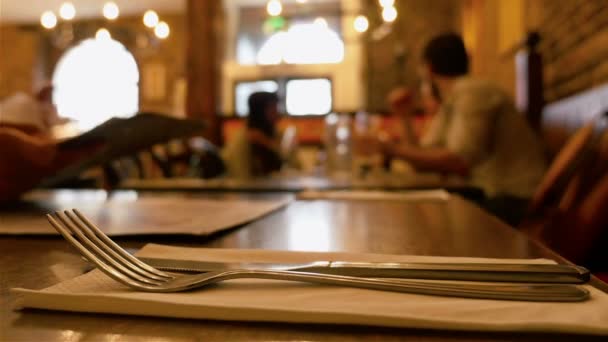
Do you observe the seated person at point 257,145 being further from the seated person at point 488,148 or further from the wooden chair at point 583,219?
the wooden chair at point 583,219

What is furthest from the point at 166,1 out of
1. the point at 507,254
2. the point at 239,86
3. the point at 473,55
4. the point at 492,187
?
the point at 507,254

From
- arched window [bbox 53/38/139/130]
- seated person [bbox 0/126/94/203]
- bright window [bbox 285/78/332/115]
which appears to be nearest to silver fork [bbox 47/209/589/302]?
seated person [bbox 0/126/94/203]

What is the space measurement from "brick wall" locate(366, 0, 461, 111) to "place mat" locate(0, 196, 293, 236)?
7034 mm

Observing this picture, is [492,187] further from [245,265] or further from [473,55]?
[473,55]

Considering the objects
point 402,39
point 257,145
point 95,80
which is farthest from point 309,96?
point 257,145

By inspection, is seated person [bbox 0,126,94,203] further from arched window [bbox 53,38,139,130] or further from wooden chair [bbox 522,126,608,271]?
arched window [bbox 53,38,139,130]

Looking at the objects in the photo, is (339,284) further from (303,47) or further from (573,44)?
(303,47)

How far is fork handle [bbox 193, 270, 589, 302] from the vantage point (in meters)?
0.33

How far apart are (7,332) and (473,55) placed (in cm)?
664

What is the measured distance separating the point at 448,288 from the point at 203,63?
5.25 meters

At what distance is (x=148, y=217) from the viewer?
780mm

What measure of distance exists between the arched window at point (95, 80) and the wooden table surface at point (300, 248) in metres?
10.5

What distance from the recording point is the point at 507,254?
50 centimetres

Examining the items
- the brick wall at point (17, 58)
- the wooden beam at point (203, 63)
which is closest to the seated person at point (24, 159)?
the wooden beam at point (203, 63)
